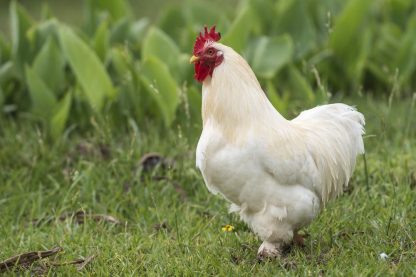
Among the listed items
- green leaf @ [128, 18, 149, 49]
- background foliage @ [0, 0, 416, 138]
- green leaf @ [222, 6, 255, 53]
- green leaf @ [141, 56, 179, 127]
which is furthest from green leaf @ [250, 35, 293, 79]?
green leaf @ [128, 18, 149, 49]

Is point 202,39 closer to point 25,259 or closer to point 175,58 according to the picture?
point 25,259

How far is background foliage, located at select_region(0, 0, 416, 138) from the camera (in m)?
6.04

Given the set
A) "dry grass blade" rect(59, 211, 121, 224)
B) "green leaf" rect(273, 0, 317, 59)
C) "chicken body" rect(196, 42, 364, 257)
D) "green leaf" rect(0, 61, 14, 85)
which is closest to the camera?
"chicken body" rect(196, 42, 364, 257)

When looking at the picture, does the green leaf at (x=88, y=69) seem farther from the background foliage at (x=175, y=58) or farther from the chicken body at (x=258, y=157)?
the chicken body at (x=258, y=157)

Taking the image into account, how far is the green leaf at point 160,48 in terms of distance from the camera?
6.37m

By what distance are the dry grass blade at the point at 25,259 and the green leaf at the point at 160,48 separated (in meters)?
2.51

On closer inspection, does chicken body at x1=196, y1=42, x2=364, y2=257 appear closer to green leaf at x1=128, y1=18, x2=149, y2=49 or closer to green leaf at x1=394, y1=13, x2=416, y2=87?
green leaf at x1=394, y1=13, x2=416, y2=87

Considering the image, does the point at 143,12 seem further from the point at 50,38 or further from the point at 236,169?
the point at 236,169

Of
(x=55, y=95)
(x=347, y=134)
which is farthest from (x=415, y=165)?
(x=55, y=95)

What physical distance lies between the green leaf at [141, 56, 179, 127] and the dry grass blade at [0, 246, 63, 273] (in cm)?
189


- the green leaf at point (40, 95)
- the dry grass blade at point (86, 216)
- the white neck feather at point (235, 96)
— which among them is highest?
the white neck feather at point (235, 96)

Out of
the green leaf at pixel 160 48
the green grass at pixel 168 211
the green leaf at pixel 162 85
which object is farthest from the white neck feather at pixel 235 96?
the green leaf at pixel 160 48

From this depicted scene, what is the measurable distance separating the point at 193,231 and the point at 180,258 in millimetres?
547

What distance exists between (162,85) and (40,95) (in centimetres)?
94
